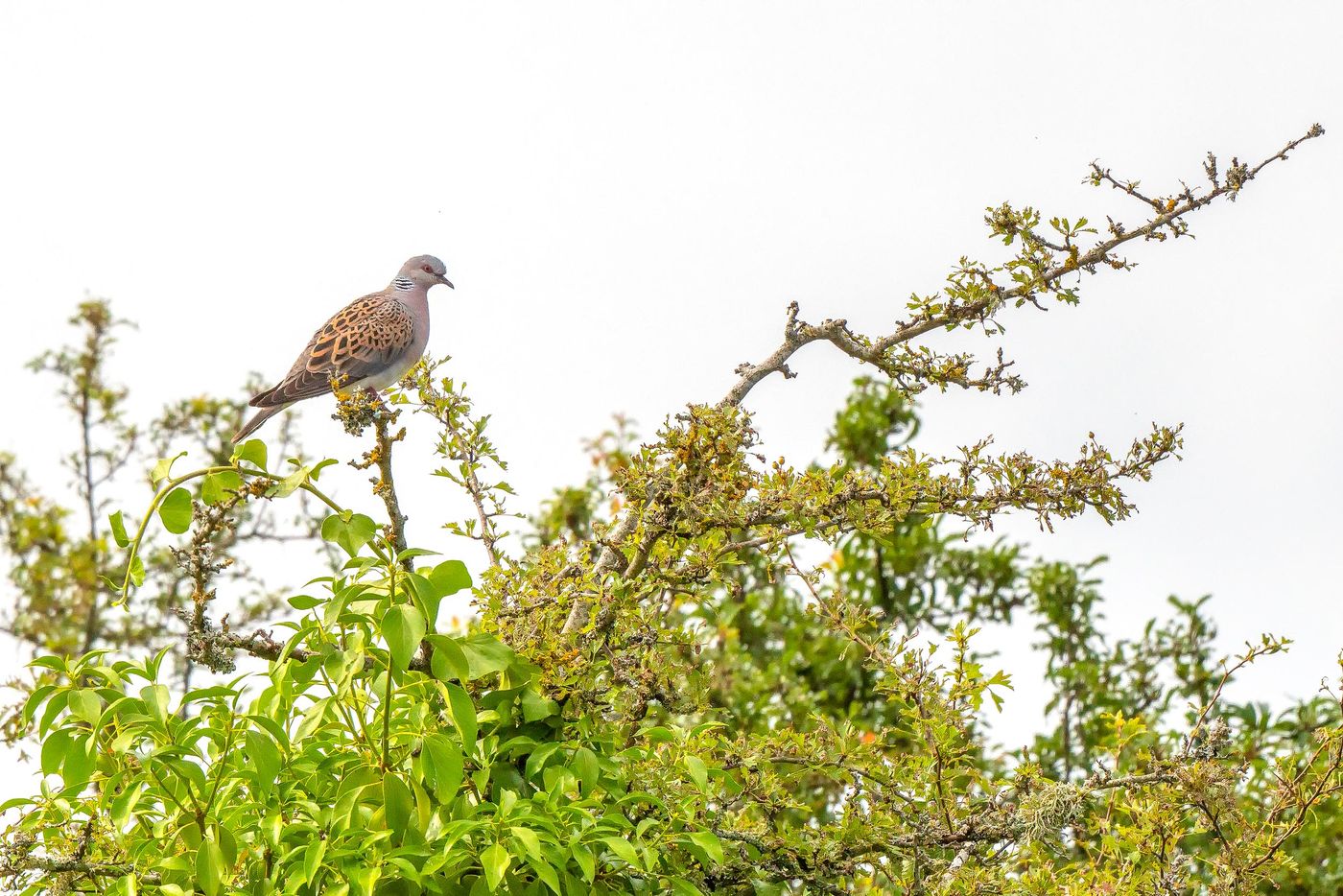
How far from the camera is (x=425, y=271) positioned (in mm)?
5148

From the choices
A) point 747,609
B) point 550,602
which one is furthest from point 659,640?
point 747,609

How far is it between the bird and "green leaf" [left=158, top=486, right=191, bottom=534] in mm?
1826

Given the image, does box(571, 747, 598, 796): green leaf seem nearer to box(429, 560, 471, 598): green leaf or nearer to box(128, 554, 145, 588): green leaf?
box(429, 560, 471, 598): green leaf

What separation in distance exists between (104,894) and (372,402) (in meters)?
0.91

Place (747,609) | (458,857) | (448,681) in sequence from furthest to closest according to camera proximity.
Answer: (747,609) → (448,681) → (458,857)

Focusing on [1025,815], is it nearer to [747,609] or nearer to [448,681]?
[448,681]

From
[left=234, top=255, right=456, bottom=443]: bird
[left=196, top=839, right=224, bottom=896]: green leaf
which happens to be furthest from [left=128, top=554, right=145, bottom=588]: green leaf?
[left=234, top=255, right=456, bottom=443]: bird

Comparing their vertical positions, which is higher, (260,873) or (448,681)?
(448,681)

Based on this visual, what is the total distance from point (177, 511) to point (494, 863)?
0.71m

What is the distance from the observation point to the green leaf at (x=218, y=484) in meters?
2.29

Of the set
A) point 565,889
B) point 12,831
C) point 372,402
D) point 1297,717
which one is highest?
point 1297,717

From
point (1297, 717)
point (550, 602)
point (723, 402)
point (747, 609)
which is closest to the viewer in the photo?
point (550, 602)

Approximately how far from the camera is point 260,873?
2.32 metres

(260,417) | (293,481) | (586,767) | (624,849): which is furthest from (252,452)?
(260,417)
